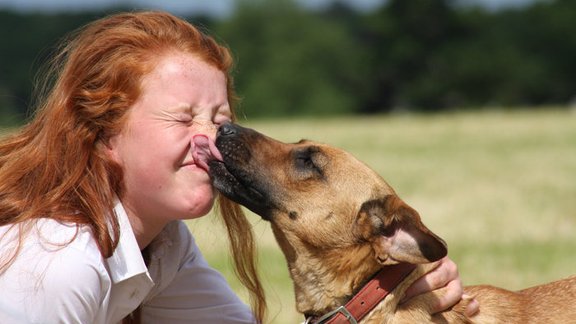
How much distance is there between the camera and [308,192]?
4797mm

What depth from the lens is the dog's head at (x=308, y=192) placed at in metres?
4.62

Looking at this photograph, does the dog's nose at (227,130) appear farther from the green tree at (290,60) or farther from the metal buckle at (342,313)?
the green tree at (290,60)

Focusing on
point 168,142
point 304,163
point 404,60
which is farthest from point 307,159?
point 404,60

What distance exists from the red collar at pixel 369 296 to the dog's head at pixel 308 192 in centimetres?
8

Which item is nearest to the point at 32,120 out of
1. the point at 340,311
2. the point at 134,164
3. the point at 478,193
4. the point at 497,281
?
the point at 134,164

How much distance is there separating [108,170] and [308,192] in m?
1.02

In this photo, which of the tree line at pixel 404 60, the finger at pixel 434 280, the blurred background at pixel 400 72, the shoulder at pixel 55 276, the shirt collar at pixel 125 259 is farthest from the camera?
the tree line at pixel 404 60

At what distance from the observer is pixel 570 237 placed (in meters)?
10.3

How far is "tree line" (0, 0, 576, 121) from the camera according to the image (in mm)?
71750

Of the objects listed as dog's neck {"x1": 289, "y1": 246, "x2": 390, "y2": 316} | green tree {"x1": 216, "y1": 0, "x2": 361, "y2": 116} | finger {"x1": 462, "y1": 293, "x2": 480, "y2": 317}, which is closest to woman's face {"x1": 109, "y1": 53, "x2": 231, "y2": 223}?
dog's neck {"x1": 289, "y1": 246, "x2": 390, "y2": 316}

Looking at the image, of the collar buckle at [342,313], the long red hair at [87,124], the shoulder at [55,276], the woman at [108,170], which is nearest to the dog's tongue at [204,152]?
the woman at [108,170]

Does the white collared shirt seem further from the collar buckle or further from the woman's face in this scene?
the collar buckle

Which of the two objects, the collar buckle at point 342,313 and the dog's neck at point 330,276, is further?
the dog's neck at point 330,276

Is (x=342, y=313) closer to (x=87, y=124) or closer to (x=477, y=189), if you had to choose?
(x=87, y=124)
